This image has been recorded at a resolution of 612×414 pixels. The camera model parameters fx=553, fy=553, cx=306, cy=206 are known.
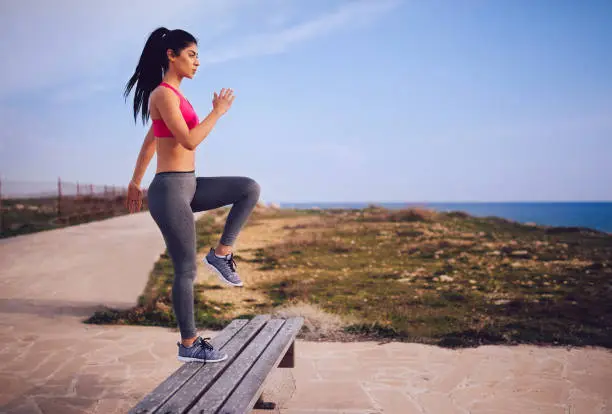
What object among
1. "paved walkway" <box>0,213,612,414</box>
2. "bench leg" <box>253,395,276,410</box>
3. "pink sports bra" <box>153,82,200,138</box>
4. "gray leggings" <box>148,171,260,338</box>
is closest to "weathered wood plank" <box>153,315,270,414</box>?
"gray leggings" <box>148,171,260,338</box>

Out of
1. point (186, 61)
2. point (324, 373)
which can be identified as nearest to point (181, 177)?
point (186, 61)

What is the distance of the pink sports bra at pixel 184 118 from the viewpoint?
3273 millimetres

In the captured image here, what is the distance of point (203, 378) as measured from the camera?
10.7 feet

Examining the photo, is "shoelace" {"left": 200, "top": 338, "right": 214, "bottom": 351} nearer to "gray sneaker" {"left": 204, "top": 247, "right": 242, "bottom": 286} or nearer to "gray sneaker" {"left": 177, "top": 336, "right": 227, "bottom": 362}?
"gray sneaker" {"left": 177, "top": 336, "right": 227, "bottom": 362}

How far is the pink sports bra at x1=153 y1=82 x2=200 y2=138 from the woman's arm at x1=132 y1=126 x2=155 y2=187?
36 centimetres

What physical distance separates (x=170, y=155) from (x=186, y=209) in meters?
0.33

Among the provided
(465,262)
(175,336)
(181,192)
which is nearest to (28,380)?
(175,336)

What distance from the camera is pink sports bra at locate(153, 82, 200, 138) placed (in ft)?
10.7

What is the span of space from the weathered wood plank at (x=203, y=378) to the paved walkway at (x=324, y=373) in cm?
79

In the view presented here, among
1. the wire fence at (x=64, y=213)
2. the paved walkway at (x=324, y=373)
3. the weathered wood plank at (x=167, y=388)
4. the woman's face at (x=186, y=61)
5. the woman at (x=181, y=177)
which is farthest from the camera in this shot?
the wire fence at (x=64, y=213)

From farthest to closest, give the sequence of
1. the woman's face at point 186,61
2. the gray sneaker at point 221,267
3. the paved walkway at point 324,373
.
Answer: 1. the paved walkway at point 324,373
2. the gray sneaker at point 221,267
3. the woman's face at point 186,61

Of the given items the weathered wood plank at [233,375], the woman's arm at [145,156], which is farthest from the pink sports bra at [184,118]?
the weathered wood plank at [233,375]

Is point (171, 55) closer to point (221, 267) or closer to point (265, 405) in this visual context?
point (221, 267)

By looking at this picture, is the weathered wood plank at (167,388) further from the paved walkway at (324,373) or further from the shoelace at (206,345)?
the paved walkway at (324,373)
